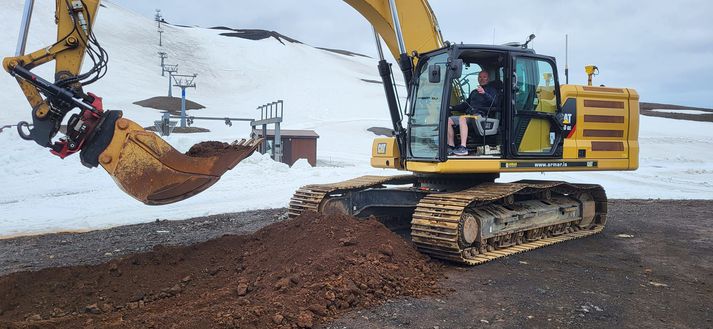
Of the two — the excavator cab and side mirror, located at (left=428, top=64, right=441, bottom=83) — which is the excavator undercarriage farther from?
side mirror, located at (left=428, top=64, right=441, bottom=83)

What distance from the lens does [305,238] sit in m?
6.23

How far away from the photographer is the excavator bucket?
216 inches

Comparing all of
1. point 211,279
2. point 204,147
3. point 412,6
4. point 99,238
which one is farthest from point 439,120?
point 99,238

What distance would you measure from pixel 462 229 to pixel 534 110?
7.49ft

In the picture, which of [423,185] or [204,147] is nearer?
[204,147]

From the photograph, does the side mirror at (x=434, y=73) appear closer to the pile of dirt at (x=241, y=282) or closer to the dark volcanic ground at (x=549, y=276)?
the pile of dirt at (x=241, y=282)

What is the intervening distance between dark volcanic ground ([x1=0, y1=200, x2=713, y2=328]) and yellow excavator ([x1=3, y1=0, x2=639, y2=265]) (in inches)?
20.0

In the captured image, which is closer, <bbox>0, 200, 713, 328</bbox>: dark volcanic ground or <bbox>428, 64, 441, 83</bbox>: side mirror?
<bbox>0, 200, 713, 328</bbox>: dark volcanic ground

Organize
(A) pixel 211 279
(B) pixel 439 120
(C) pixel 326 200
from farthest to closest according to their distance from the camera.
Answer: (C) pixel 326 200, (B) pixel 439 120, (A) pixel 211 279

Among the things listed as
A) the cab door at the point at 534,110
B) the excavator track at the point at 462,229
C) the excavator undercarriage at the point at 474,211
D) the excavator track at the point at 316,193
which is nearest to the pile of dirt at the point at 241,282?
the excavator track at the point at 462,229

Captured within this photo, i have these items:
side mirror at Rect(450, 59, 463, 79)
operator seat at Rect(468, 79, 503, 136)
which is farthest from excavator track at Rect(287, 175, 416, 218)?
side mirror at Rect(450, 59, 463, 79)

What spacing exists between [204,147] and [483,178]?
3845 mm

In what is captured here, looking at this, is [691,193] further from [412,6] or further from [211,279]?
[211,279]

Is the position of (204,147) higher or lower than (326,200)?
higher
